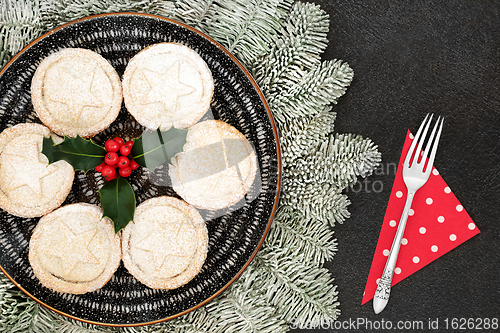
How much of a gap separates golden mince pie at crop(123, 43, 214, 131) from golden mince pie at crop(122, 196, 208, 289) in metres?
0.32

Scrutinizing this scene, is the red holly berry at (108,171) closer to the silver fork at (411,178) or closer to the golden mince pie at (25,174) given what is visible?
the golden mince pie at (25,174)

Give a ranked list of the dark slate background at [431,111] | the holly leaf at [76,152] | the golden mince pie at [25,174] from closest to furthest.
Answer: the holly leaf at [76,152]
the golden mince pie at [25,174]
the dark slate background at [431,111]

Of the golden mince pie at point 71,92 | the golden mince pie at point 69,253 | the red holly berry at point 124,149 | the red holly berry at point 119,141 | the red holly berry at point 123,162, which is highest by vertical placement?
the golden mince pie at point 71,92

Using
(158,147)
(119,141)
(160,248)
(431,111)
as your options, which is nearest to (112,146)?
(119,141)

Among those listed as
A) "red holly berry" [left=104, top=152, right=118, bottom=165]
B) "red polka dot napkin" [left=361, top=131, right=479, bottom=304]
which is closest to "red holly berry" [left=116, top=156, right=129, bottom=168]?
"red holly berry" [left=104, top=152, right=118, bottom=165]

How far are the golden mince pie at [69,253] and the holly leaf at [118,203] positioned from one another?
12cm

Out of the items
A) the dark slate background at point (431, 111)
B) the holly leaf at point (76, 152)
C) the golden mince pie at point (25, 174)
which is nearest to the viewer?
the holly leaf at point (76, 152)

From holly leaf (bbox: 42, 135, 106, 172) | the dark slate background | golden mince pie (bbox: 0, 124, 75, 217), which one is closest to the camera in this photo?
holly leaf (bbox: 42, 135, 106, 172)

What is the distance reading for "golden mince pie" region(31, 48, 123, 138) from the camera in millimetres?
1124

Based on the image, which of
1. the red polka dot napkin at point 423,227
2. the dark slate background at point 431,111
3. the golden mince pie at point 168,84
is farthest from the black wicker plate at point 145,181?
the red polka dot napkin at point 423,227

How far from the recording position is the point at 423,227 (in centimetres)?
126

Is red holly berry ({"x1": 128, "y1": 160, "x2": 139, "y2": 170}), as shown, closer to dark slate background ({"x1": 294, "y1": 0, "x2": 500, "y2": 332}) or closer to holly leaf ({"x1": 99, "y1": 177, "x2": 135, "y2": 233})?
holly leaf ({"x1": 99, "y1": 177, "x2": 135, "y2": 233})

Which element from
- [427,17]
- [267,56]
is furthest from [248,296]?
[427,17]

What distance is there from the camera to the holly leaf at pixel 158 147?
3.48ft
